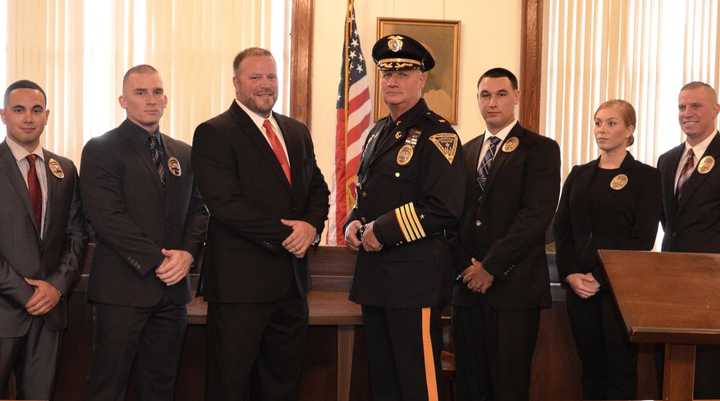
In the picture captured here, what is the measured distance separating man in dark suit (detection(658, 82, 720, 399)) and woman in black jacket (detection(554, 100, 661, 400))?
0.31 metres

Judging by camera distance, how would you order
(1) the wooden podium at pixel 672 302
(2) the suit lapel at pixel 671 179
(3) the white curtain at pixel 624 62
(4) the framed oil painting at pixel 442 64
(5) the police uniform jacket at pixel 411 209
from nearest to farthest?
(1) the wooden podium at pixel 672 302 < (5) the police uniform jacket at pixel 411 209 < (2) the suit lapel at pixel 671 179 < (4) the framed oil painting at pixel 442 64 < (3) the white curtain at pixel 624 62

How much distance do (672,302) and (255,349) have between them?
1407 mm

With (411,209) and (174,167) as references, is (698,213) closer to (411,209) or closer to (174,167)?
(411,209)

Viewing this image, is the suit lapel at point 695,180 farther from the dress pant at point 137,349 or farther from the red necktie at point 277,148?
the dress pant at point 137,349

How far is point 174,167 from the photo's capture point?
306 cm

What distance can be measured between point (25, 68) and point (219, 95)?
1.46 metres

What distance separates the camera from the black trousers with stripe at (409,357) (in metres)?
2.72

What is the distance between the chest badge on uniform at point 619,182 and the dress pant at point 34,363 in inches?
92.7

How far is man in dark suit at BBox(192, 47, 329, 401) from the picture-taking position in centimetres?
275

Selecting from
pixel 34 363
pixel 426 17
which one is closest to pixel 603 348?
pixel 34 363

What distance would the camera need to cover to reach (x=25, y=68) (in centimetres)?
589

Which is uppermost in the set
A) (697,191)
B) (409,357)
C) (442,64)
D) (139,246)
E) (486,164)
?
(442,64)

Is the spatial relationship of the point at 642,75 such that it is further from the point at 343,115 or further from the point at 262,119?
the point at 262,119

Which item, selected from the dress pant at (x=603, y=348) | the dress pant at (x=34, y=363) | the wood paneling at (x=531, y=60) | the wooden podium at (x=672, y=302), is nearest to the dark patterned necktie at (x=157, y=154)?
the dress pant at (x=34, y=363)
